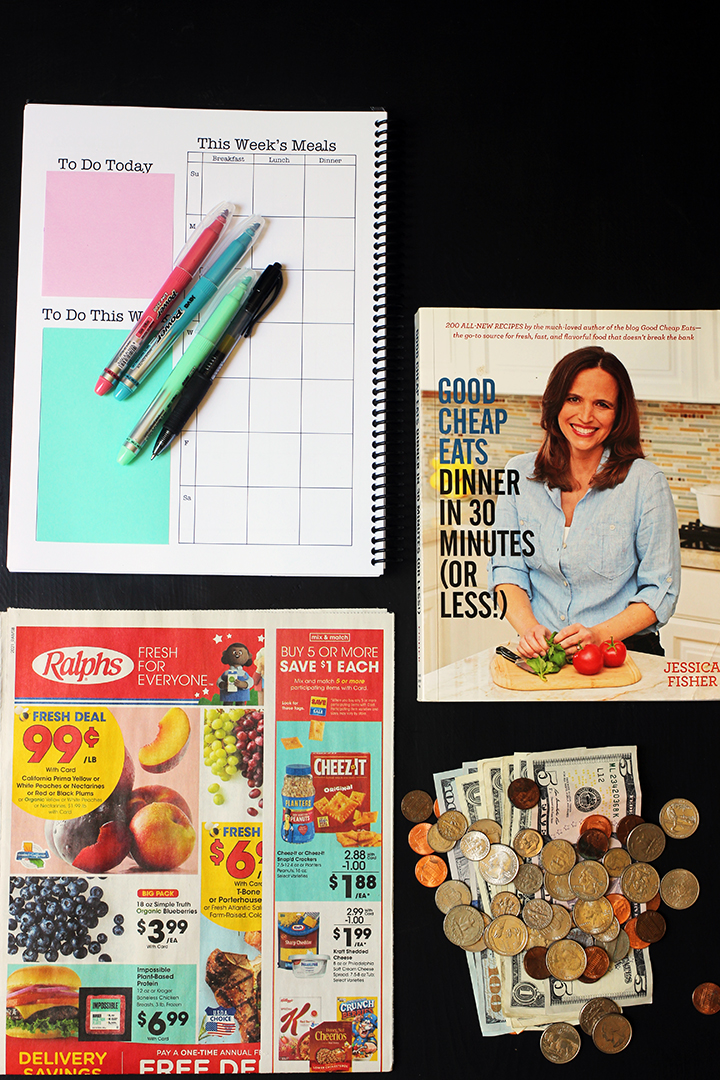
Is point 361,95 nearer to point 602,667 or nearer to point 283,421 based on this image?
point 283,421

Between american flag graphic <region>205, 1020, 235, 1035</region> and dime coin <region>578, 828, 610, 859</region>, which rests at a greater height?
dime coin <region>578, 828, 610, 859</region>

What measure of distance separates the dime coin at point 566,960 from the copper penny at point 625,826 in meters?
0.15

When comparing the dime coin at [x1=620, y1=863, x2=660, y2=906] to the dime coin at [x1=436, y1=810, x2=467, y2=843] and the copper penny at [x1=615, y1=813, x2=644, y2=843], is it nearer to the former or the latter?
the copper penny at [x1=615, y1=813, x2=644, y2=843]

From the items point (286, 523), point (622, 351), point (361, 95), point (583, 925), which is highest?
point (361, 95)

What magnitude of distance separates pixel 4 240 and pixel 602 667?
1024 millimetres

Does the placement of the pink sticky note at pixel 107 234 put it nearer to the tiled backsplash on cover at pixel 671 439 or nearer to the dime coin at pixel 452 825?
the tiled backsplash on cover at pixel 671 439

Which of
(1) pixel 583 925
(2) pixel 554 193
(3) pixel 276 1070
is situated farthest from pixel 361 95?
(3) pixel 276 1070

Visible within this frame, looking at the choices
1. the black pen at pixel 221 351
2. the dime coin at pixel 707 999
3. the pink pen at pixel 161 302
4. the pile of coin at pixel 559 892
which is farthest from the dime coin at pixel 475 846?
the pink pen at pixel 161 302

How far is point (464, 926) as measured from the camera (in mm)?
1021

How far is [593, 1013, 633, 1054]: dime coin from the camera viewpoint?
1.01 meters

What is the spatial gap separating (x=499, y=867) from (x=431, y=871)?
0.30 feet

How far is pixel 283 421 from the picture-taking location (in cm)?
105

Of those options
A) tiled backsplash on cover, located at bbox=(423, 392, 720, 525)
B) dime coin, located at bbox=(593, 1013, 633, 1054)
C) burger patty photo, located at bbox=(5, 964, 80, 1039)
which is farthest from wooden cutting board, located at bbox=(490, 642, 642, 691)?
burger patty photo, located at bbox=(5, 964, 80, 1039)

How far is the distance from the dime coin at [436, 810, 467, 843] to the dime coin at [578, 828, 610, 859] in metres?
0.16
